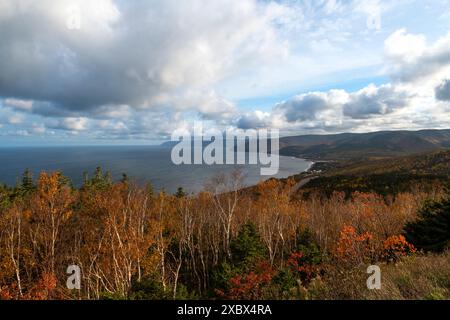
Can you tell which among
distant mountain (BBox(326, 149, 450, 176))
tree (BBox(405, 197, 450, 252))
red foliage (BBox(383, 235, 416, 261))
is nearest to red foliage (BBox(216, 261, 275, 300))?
red foliage (BBox(383, 235, 416, 261))

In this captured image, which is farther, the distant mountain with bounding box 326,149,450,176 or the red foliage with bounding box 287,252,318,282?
the distant mountain with bounding box 326,149,450,176

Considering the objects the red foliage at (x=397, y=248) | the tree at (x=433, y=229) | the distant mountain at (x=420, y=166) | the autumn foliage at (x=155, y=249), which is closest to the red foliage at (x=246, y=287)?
the autumn foliage at (x=155, y=249)

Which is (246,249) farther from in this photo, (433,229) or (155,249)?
(433,229)

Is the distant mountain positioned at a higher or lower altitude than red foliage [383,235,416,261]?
lower

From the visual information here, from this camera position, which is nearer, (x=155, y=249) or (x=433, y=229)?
(x=433, y=229)

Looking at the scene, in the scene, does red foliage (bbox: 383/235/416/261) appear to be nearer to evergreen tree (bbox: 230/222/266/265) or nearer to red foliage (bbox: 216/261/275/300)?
red foliage (bbox: 216/261/275/300)

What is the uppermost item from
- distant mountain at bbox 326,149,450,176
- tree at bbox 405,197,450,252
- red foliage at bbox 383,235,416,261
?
tree at bbox 405,197,450,252

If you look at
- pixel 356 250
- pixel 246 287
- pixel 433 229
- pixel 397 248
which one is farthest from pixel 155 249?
pixel 433 229

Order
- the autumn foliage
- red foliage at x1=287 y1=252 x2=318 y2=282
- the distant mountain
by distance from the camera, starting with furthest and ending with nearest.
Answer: the distant mountain → red foliage at x1=287 y1=252 x2=318 y2=282 → the autumn foliage

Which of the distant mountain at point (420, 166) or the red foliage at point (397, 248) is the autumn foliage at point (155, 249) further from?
the distant mountain at point (420, 166)
